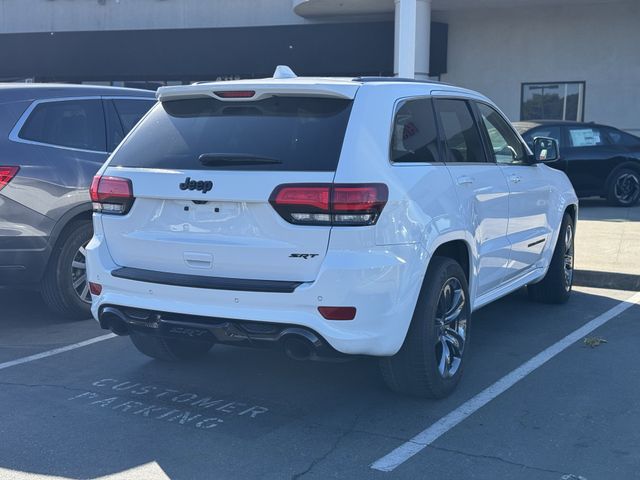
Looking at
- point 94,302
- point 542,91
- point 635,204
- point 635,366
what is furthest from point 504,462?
point 542,91

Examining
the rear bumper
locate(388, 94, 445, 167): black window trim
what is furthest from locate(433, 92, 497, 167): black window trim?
the rear bumper

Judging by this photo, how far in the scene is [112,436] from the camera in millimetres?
4270

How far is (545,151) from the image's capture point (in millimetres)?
6586

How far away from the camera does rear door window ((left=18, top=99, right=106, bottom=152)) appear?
6.41 m

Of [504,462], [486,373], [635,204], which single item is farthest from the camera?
[635,204]

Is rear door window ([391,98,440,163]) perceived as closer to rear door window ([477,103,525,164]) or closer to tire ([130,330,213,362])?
rear door window ([477,103,525,164])

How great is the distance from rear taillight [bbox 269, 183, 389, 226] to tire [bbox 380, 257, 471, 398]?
2.42ft

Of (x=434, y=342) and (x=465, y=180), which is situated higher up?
(x=465, y=180)

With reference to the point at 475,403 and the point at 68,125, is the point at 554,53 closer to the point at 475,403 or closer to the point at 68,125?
the point at 68,125

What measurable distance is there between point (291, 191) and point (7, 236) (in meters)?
2.99

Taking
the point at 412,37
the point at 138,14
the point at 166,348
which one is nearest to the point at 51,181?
the point at 166,348

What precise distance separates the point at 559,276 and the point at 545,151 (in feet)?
4.04

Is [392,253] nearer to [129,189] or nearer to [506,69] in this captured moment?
[129,189]

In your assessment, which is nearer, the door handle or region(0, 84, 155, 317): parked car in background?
the door handle
